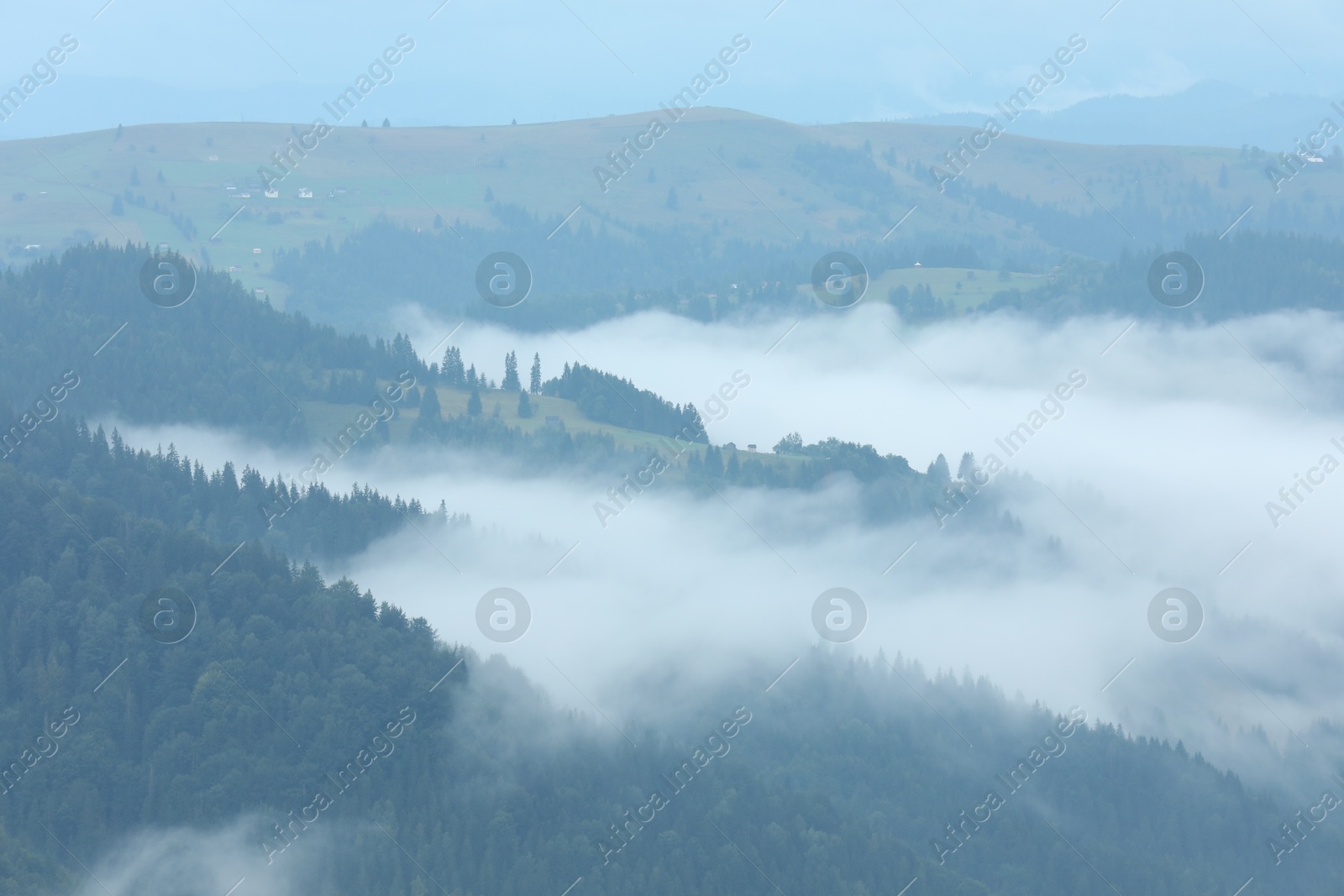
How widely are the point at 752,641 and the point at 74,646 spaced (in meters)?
75.5

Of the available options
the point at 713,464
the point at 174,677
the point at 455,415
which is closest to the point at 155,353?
the point at 455,415

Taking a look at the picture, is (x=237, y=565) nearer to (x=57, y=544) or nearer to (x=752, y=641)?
(x=57, y=544)

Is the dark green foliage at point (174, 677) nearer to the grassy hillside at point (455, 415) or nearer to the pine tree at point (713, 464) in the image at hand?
the grassy hillside at point (455, 415)

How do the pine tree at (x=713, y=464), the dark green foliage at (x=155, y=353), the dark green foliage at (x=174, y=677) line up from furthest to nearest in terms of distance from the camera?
the pine tree at (x=713, y=464) < the dark green foliage at (x=155, y=353) < the dark green foliage at (x=174, y=677)

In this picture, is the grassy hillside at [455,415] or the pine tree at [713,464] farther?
the pine tree at [713,464]

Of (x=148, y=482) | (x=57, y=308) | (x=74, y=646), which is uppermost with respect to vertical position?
(x=57, y=308)

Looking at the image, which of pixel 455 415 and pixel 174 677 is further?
pixel 455 415

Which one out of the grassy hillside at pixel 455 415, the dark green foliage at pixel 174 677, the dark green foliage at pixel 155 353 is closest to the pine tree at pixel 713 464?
the grassy hillside at pixel 455 415

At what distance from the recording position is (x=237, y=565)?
109 meters

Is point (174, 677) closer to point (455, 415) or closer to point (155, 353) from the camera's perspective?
point (155, 353)

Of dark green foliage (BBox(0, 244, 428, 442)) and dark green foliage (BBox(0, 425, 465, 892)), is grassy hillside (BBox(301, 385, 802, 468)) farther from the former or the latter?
dark green foliage (BBox(0, 425, 465, 892))

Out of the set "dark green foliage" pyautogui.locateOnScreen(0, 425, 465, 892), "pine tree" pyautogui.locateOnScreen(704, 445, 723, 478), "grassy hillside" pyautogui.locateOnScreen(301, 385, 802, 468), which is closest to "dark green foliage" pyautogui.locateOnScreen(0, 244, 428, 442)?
"grassy hillside" pyautogui.locateOnScreen(301, 385, 802, 468)

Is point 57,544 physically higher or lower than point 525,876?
higher

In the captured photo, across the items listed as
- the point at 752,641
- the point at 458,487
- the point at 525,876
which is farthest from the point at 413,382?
the point at 525,876
